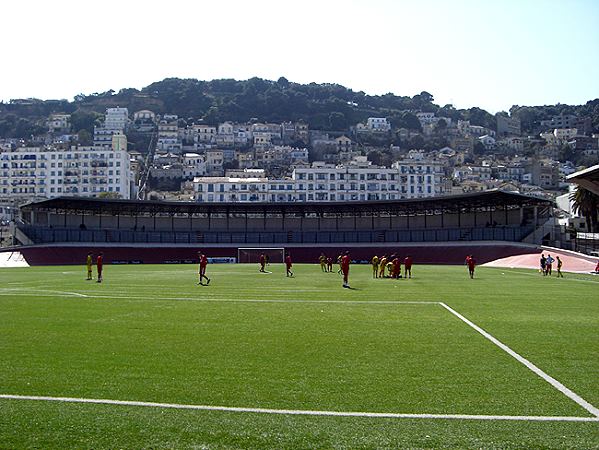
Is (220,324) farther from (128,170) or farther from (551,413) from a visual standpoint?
(128,170)

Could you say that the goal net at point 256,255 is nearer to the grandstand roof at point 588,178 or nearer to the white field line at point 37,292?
the white field line at point 37,292

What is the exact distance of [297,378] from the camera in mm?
11234

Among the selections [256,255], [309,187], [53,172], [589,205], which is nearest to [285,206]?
[256,255]

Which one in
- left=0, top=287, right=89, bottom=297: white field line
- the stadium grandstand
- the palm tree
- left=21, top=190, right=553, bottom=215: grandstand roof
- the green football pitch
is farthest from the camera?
left=21, top=190, right=553, bottom=215: grandstand roof

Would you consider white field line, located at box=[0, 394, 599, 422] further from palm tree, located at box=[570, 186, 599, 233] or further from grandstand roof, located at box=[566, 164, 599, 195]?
palm tree, located at box=[570, 186, 599, 233]

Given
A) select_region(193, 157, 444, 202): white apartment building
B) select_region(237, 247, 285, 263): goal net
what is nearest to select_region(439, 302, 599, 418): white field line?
select_region(237, 247, 285, 263): goal net

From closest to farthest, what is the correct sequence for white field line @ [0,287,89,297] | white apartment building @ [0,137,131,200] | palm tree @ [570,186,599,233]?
white field line @ [0,287,89,297], palm tree @ [570,186,599,233], white apartment building @ [0,137,131,200]

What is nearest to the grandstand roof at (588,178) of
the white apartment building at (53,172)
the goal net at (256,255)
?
the goal net at (256,255)

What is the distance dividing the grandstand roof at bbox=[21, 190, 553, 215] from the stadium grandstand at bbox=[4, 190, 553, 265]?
15cm

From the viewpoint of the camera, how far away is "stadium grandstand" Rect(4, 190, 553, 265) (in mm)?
84812

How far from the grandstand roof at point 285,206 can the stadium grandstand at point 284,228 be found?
0.15m

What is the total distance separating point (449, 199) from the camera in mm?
86375

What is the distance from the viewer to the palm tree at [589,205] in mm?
83438

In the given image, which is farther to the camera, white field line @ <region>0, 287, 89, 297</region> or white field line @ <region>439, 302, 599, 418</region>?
white field line @ <region>0, 287, 89, 297</region>
